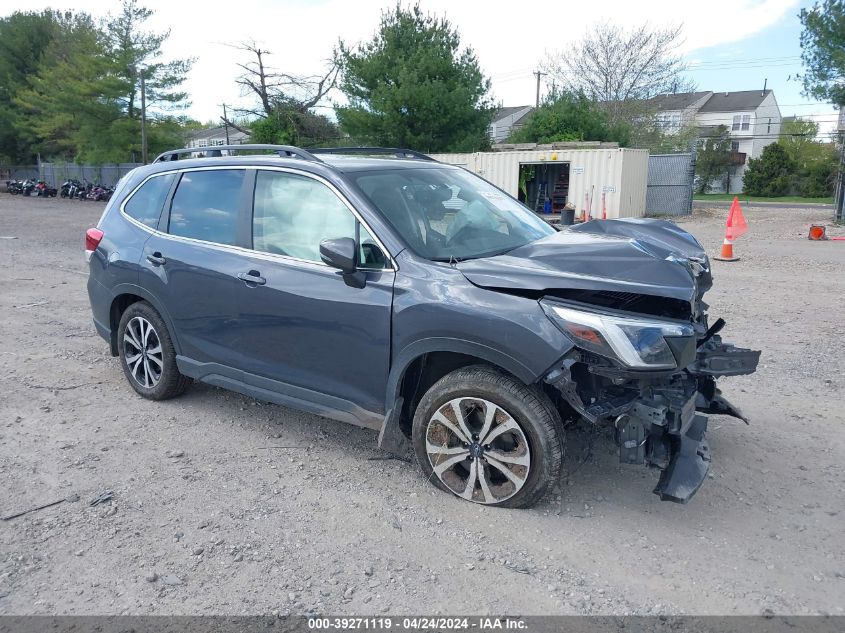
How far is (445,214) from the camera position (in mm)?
4219

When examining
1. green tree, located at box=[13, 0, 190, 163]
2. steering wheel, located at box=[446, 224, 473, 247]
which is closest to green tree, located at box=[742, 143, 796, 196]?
green tree, located at box=[13, 0, 190, 163]

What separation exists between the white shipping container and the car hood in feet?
61.3

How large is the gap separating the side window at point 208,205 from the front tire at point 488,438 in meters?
1.88

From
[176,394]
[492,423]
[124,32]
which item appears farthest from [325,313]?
[124,32]

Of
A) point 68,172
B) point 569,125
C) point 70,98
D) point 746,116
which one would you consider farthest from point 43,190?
point 746,116

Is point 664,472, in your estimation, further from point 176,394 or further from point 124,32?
point 124,32

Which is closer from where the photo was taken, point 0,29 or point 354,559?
point 354,559

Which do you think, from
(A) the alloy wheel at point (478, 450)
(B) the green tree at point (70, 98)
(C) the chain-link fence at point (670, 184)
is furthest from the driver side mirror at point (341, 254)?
(B) the green tree at point (70, 98)

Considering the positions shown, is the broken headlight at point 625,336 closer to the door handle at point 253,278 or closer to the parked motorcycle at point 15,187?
the door handle at point 253,278

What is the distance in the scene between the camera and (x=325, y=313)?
3.94 meters

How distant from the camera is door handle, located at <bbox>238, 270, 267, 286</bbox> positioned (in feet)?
13.9

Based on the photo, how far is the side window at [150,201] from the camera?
509 cm

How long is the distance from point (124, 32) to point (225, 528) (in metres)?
41.1

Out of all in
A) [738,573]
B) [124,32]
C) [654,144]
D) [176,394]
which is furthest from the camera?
[654,144]
